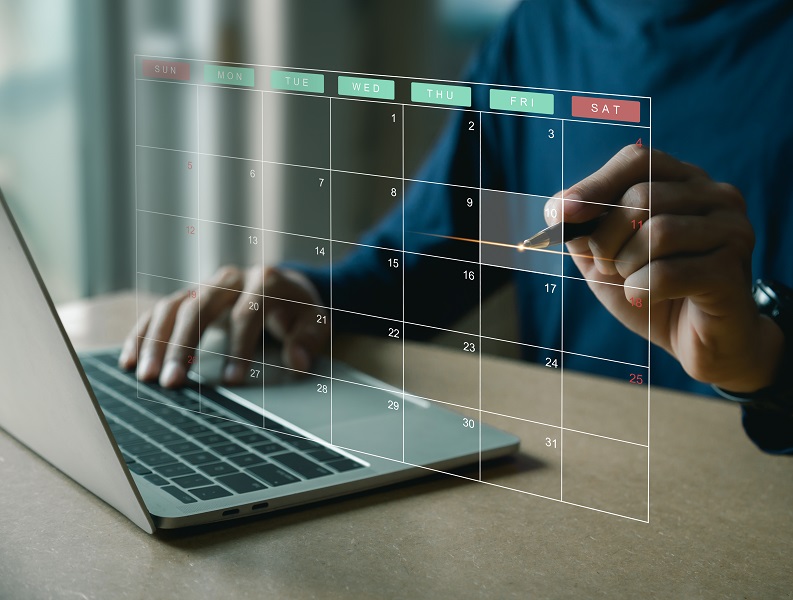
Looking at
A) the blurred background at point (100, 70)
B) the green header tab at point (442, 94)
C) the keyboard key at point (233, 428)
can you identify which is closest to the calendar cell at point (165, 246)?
the keyboard key at point (233, 428)

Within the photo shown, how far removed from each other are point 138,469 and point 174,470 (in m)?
0.02

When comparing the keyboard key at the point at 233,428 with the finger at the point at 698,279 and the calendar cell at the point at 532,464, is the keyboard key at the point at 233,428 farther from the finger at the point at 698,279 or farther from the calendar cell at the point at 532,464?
the finger at the point at 698,279

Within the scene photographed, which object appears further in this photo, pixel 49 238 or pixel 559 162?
pixel 49 238

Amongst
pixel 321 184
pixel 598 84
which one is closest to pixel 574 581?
pixel 321 184

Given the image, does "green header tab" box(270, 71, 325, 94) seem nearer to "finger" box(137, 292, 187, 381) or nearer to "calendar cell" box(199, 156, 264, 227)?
"calendar cell" box(199, 156, 264, 227)

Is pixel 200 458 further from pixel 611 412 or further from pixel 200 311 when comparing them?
pixel 611 412

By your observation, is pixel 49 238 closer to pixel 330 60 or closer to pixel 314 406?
pixel 330 60

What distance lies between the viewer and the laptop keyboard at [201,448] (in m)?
0.59

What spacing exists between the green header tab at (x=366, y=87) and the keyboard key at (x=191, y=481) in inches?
9.7

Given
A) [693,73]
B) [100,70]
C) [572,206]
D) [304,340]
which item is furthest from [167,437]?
[100,70]

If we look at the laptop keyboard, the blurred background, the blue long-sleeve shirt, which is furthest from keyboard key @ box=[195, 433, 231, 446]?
the blurred background

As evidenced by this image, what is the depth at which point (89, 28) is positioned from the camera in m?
2.74

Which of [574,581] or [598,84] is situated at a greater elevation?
[598,84]

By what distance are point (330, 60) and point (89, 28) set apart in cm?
72
